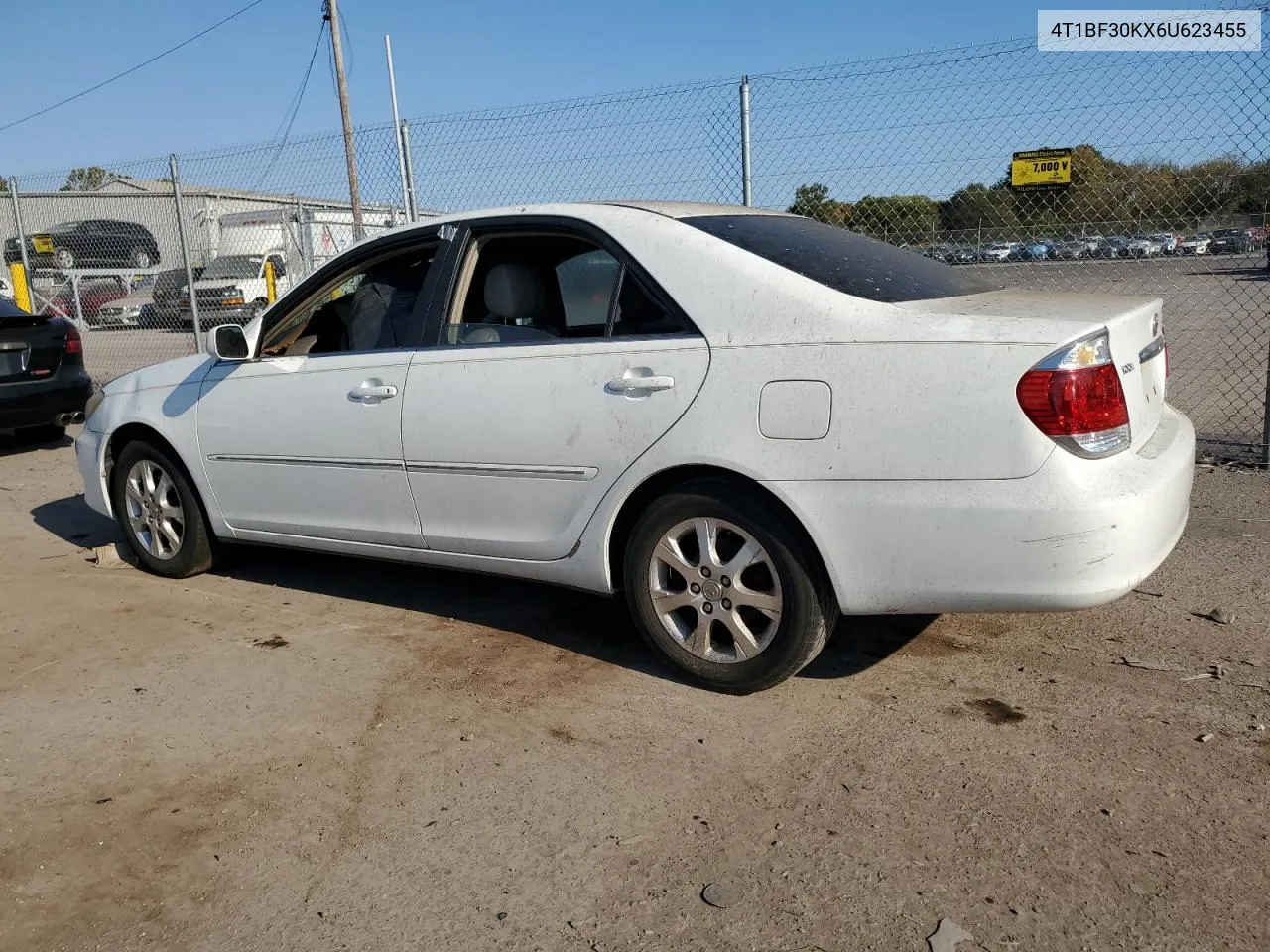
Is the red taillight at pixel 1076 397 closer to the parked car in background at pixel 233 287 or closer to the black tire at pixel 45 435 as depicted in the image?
the black tire at pixel 45 435

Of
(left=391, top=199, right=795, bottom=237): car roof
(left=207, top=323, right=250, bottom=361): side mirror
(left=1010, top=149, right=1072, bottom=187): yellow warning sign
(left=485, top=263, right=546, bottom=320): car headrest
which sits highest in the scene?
(left=1010, top=149, right=1072, bottom=187): yellow warning sign

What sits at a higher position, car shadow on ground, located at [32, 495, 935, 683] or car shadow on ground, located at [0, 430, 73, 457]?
car shadow on ground, located at [0, 430, 73, 457]

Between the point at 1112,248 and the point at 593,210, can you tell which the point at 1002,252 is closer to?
the point at 1112,248

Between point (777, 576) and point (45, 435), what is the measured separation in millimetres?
8551

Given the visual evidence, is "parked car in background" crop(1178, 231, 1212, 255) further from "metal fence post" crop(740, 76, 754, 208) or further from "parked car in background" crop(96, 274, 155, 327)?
"parked car in background" crop(96, 274, 155, 327)

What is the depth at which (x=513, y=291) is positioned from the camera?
13.5 ft

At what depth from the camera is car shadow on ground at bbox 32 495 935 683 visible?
3.92 metres

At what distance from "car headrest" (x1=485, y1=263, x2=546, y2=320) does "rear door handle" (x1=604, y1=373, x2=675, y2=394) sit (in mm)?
678

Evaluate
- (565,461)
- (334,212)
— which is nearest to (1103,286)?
(565,461)

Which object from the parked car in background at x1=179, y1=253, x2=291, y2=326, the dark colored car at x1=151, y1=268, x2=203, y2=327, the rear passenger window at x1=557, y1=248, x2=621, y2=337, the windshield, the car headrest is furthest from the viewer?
the dark colored car at x1=151, y1=268, x2=203, y2=327

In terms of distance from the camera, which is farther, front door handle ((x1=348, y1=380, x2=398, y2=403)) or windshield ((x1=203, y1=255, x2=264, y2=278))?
windshield ((x1=203, y1=255, x2=264, y2=278))

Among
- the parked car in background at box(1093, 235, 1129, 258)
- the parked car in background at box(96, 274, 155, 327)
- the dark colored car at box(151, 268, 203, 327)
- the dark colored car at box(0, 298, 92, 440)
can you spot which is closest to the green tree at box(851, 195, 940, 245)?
the parked car in background at box(1093, 235, 1129, 258)

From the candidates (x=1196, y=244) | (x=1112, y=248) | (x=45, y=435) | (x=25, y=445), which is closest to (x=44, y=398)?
(x=25, y=445)

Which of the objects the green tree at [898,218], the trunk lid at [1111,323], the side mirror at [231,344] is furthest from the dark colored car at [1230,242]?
the side mirror at [231,344]
